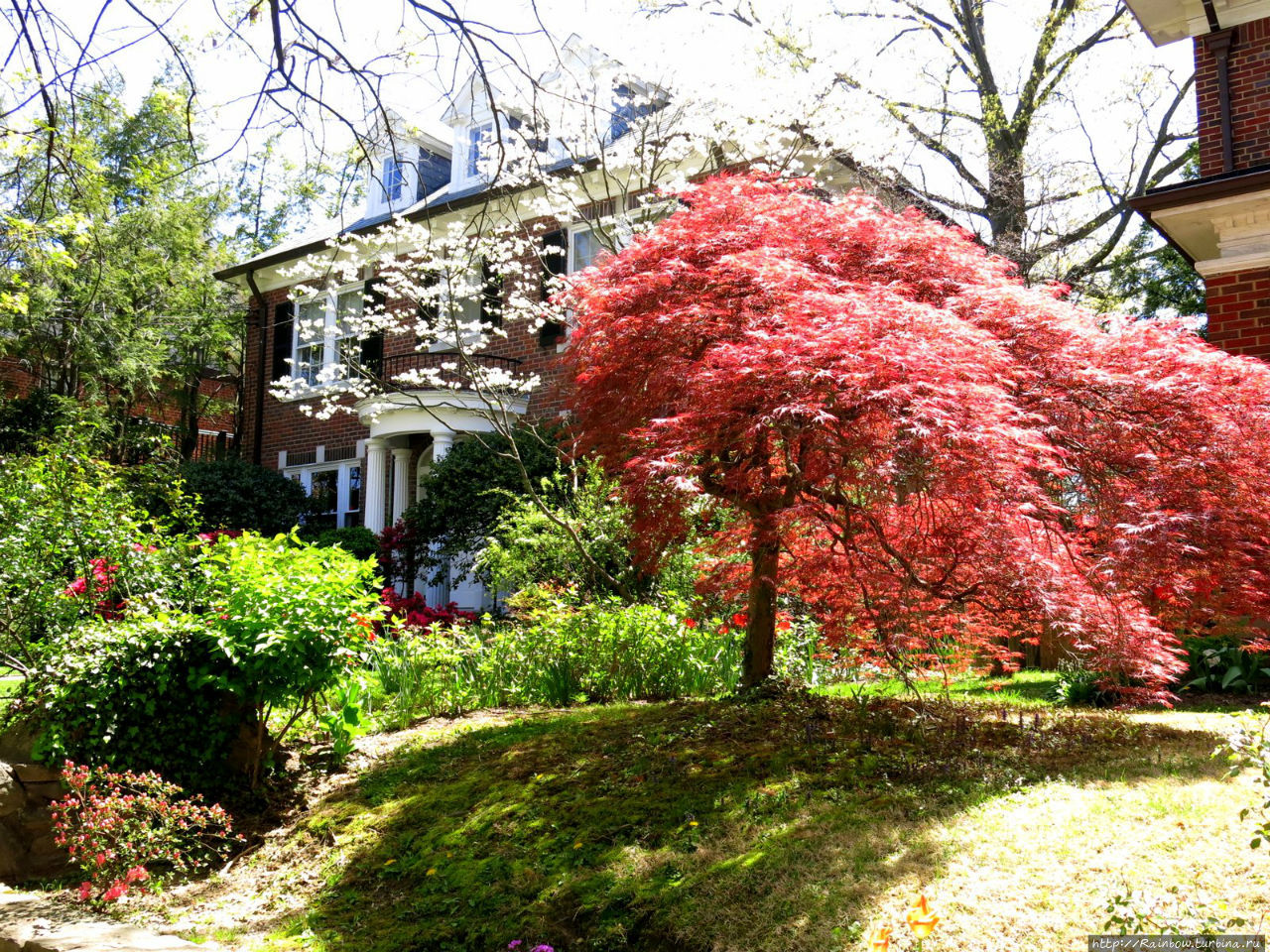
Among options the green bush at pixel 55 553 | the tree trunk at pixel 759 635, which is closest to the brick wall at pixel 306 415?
the tree trunk at pixel 759 635

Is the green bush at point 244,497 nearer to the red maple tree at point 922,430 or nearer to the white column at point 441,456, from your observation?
the white column at point 441,456

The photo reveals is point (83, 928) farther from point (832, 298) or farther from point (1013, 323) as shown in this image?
point (1013, 323)

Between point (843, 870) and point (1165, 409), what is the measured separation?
316cm

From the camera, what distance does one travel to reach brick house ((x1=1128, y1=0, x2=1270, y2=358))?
8359 mm

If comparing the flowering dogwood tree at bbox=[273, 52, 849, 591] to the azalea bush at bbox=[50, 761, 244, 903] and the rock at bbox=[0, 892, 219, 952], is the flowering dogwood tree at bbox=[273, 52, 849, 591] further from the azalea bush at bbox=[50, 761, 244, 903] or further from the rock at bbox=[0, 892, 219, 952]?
the rock at bbox=[0, 892, 219, 952]

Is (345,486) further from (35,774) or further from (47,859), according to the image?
(47,859)

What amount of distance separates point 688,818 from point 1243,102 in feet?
28.3

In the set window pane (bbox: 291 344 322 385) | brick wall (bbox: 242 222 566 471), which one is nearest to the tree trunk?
brick wall (bbox: 242 222 566 471)

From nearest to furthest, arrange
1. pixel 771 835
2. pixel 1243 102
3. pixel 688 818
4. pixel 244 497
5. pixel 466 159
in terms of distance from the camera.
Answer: pixel 771 835, pixel 688 818, pixel 1243 102, pixel 244 497, pixel 466 159

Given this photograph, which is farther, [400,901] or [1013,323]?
[1013,323]

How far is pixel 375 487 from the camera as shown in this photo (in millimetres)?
16281

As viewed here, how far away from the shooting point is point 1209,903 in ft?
10.2

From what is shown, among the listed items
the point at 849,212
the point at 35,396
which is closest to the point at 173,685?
the point at 849,212

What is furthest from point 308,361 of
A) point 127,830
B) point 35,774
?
point 127,830
